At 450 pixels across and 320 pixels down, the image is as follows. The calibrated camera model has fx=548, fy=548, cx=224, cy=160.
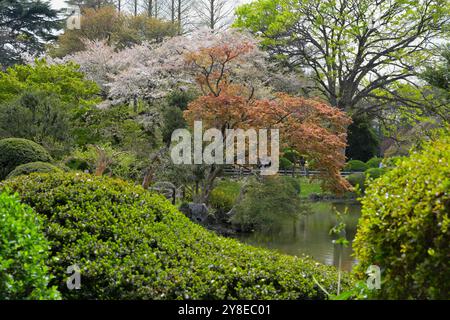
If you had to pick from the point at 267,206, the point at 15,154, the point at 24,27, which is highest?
the point at 24,27

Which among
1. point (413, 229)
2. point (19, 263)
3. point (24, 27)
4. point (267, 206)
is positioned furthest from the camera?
point (24, 27)

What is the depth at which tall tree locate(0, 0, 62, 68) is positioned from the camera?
23439 millimetres

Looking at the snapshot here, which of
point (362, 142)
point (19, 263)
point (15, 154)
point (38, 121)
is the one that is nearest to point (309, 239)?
point (15, 154)

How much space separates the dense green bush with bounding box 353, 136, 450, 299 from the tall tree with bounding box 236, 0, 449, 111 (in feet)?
56.0

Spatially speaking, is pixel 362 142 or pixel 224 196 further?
pixel 362 142

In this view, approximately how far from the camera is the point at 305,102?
11922 mm

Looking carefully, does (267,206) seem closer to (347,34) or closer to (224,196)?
(224,196)

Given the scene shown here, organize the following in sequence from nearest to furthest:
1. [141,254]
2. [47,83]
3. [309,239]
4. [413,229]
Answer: [413,229] < [141,254] < [309,239] < [47,83]

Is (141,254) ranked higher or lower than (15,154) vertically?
lower

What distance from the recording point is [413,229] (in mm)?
2457

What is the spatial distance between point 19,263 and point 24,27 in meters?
23.8

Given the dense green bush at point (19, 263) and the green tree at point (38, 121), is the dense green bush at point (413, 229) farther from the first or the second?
the green tree at point (38, 121)

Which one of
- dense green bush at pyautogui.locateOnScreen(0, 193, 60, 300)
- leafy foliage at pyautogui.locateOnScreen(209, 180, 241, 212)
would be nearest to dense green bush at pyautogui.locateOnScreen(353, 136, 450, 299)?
dense green bush at pyautogui.locateOnScreen(0, 193, 60, 300)

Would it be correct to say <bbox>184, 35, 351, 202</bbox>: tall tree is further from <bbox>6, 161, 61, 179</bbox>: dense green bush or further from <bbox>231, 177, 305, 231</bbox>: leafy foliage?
<bbox>6, 161, 61, 179</bbox>: dense green bush
